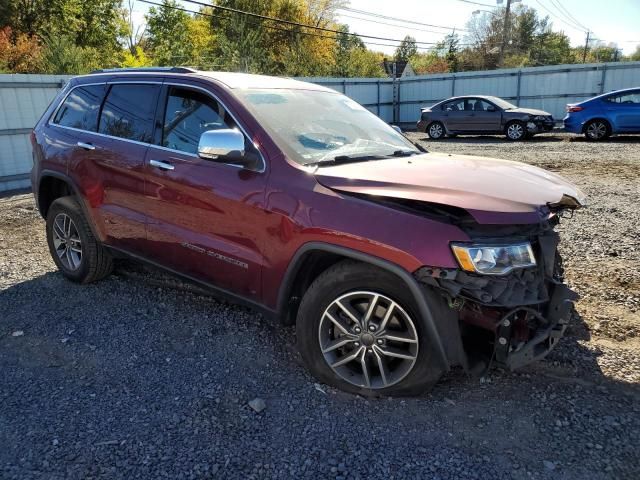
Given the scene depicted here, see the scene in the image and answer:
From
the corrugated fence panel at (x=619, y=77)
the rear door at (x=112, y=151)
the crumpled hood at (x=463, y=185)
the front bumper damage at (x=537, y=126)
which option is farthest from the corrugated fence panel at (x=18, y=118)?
the corrugated fence panel at (x=619, y=77)

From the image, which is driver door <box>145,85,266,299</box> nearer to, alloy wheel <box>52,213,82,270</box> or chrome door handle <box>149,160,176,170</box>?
chrome door handle <box>149,160,176,170</box>

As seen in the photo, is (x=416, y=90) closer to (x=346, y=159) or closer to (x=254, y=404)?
(x=346, y=159)

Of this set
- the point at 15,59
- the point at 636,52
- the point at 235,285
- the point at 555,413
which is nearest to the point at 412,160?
the point at 235,285

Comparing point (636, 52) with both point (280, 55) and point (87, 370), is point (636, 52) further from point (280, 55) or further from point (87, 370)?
point (87, 370)

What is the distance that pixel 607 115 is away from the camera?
582 inches

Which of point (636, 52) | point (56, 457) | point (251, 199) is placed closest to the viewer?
point (56, 457)

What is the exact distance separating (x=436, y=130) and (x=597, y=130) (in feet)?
17.6

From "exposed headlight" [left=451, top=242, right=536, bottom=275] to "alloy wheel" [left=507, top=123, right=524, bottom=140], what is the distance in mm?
15543

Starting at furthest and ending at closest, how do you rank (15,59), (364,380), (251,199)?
(15,59)
(251,199)
(364,380)

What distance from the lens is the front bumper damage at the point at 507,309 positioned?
260cm

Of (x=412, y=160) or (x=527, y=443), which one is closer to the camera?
(x=527, y=443)

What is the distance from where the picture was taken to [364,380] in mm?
2998

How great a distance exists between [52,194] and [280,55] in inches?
1296

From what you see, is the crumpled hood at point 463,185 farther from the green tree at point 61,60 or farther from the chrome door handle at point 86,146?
the green tree at point 61,60
